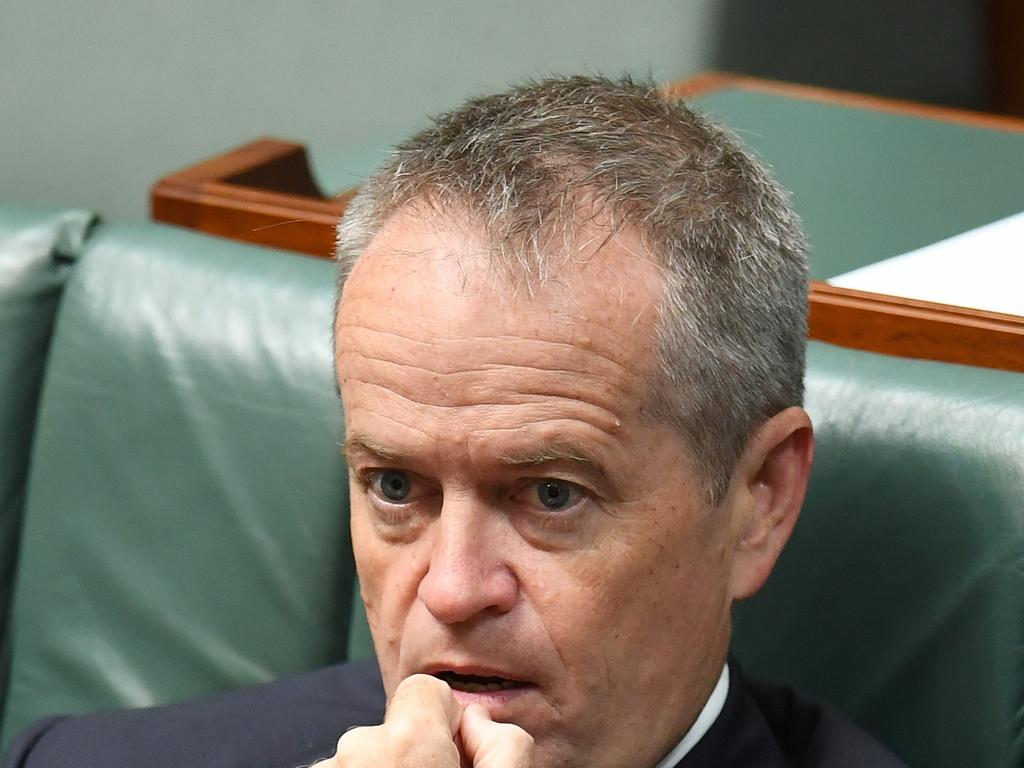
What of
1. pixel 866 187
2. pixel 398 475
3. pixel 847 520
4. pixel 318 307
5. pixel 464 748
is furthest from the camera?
pixel 866 187

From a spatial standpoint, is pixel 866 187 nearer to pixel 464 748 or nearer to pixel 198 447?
pixel 198 447

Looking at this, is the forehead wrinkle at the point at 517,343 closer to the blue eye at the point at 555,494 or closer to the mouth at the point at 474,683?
the blue eye at the point at 555,494

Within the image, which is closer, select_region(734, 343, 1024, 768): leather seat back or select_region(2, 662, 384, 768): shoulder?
select_region(734, 343, 1024, 768): leather seat back

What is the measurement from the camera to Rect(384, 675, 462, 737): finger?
112 cm

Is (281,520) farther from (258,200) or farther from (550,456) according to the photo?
(550,456)

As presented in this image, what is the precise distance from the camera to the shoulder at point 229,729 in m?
1.58

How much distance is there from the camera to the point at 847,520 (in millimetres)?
1528

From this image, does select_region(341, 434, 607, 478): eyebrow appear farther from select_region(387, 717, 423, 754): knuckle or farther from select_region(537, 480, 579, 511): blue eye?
select_region(387, 717, 423, 754): knuckle

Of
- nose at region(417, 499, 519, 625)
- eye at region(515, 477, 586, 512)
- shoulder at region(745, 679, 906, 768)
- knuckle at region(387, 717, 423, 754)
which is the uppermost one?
eye at region(515, 477, 586, 512)

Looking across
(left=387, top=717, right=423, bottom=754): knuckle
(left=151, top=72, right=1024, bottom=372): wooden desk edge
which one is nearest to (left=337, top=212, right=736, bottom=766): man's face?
(left=387, top=717, right=423, bottom=754): knuckle

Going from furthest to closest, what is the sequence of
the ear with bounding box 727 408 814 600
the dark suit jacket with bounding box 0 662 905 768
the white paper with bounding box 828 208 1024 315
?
1. the white paper with bounding box 828 208 1024 315
2. the dark suit jacket with bounding box 0 662 905 768
3. the ear with bounding box 727 408 814 600

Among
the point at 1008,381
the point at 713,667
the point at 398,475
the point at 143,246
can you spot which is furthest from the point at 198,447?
the point at 1008,381

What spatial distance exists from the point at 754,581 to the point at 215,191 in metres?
0.98

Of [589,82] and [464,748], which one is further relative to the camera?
[589,82]
